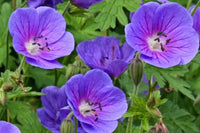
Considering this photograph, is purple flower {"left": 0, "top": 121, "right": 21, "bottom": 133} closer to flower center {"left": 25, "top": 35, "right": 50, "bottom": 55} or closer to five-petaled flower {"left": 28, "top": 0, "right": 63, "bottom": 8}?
flower center {"left": 25, "top": 35, "right": 50, "bottom": 55}

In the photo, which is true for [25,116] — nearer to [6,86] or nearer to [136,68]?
[6,86]

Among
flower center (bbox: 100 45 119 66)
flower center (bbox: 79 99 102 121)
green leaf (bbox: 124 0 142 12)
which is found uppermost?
green leaf (bbox: 124 0 142 12)

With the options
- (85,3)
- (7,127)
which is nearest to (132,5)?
(85,3)

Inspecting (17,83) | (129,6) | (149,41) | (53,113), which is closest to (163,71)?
(149,41)

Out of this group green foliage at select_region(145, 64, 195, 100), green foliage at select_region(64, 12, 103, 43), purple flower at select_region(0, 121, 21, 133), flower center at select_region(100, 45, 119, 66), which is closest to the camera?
purple flower at select_region(0, 121, 21, 133)

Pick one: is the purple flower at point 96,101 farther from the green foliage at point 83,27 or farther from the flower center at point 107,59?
the green foliage at point 83,27

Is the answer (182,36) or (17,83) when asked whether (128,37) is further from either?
(17,83)

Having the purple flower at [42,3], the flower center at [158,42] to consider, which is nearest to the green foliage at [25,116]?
the purple flower at [42,3]

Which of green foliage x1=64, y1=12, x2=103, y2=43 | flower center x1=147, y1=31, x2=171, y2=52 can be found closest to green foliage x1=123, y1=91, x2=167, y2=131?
flower center x1=147, y1=31, x2=171, y2=52
